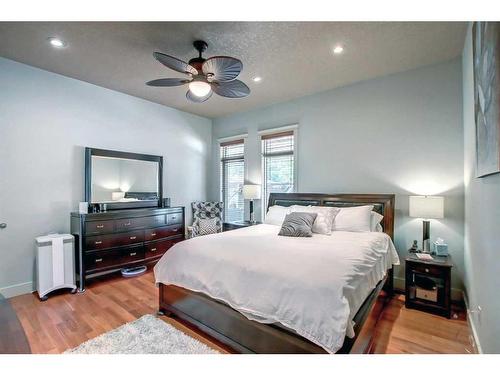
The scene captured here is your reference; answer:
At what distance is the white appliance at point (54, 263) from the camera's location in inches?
113

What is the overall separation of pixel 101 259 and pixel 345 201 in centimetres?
360

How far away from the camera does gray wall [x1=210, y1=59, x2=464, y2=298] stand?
2.88 meters

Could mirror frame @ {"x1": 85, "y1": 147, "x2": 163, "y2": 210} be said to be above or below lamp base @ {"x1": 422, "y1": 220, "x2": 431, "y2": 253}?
above

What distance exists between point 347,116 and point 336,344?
323 centimetres

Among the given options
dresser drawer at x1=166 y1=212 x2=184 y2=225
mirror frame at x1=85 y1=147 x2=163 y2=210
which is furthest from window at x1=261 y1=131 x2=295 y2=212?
mirror frame at x1=85 y1=147 x2=163 y2=210

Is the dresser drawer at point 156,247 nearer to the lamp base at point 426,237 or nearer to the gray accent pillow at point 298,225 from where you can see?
the gray accent pillow at point 298,225

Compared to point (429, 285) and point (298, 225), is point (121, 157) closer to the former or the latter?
point (298, 225)

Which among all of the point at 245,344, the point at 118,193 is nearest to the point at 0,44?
the point at 118,193

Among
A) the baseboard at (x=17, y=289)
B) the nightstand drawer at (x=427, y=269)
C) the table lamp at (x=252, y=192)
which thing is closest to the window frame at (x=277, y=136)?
the table lamp at (x=252, y=192)

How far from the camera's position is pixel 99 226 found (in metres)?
3.36

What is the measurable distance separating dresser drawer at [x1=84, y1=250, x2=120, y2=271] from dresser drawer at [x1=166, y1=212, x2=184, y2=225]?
0.97 metres

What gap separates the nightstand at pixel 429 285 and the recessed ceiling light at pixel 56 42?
446 cm

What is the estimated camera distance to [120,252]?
11.7 ft

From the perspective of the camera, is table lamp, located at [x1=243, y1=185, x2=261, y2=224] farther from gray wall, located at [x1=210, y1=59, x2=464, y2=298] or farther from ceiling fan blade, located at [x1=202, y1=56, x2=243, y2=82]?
ceiling fan blade, located at [x1=202, y1=56, x2=243, y2=82]
